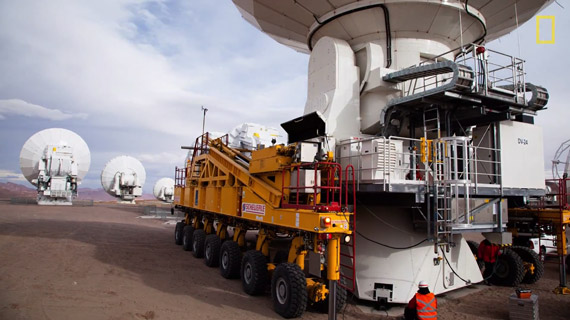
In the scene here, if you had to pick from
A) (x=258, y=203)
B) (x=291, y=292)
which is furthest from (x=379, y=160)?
(x=291, y=292)

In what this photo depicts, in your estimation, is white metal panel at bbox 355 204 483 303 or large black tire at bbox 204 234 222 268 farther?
large black tire at bbox 204 234 222 268

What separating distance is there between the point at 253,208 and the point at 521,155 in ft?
23.1

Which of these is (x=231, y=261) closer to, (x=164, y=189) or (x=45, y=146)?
(x=45, y=146)

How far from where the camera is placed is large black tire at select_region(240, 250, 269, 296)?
7727 mm

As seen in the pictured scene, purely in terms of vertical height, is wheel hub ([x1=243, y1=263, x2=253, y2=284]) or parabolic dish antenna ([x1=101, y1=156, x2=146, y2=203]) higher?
parabolic dish antenna ([x1=101, y1=156, x2=146, y2=203])

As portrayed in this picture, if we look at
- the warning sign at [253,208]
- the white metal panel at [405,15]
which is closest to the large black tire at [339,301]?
the warning sign at [253,208]

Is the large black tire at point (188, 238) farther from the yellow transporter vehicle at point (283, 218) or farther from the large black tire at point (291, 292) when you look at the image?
the large black tire at point (291, 292)

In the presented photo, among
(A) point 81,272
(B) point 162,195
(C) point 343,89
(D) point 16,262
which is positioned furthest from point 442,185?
(B) point 162,195

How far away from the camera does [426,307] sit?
227 inches

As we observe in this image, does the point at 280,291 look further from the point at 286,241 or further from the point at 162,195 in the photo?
the point at 162,195

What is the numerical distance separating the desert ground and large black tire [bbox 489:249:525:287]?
0.42m

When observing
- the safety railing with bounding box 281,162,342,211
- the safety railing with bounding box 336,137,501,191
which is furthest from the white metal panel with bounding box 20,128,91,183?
the safety railing with bounding box 336,137,501,191

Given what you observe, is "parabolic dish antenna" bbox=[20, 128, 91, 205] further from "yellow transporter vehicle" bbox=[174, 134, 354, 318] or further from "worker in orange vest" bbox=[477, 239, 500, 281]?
"worker in orange vest" bbox=[477, 239, 500, 281]

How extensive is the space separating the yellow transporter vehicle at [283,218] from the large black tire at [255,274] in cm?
2
